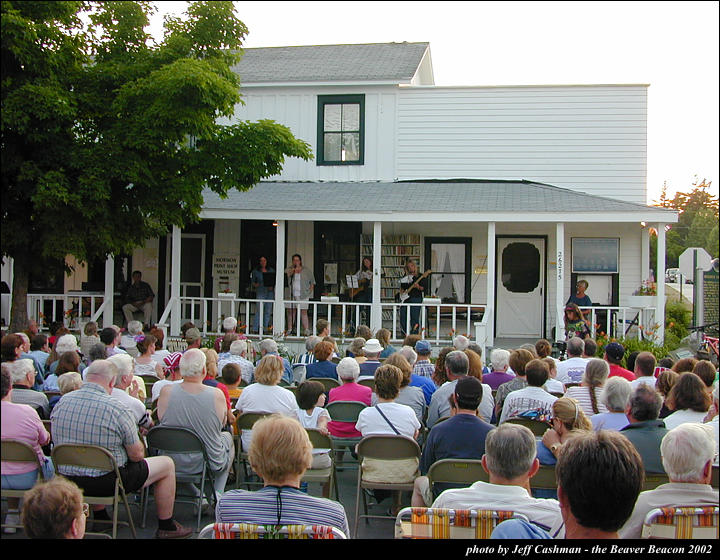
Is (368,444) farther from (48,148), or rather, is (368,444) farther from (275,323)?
(275,323)

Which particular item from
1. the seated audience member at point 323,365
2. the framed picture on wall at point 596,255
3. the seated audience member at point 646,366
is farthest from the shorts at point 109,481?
the framed picture on wall at point 596,255

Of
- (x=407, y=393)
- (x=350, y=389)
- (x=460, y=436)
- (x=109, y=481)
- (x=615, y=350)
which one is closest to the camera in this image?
(x=109, y=481)

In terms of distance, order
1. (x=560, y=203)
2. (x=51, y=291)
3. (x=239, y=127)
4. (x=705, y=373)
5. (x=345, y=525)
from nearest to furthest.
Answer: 1. (x=345, y=525)
2. (x=705, y=373)
3. (x=239, y=127)
4. (x=560, y=203)
5. (x=51, y=291)

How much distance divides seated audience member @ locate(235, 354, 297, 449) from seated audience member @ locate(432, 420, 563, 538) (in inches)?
105

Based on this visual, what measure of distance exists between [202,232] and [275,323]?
428 centimetres

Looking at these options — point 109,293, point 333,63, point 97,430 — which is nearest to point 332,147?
point 333,63

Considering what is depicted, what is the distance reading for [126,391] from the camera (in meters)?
6.12

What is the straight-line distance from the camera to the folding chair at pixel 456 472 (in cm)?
461

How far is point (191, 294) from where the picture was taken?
17.4 metres

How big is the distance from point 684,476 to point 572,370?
4814 millimetres

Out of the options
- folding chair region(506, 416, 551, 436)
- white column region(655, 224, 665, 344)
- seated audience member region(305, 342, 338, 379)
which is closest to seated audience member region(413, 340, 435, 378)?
seated audience member region(305, 342, 338, 379)

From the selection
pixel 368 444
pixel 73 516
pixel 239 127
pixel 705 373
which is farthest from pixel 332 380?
pixel 239 127

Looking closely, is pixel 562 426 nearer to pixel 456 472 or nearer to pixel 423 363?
pixel 456 472

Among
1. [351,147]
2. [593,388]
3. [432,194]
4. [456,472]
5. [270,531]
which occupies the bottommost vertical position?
[456,472]
